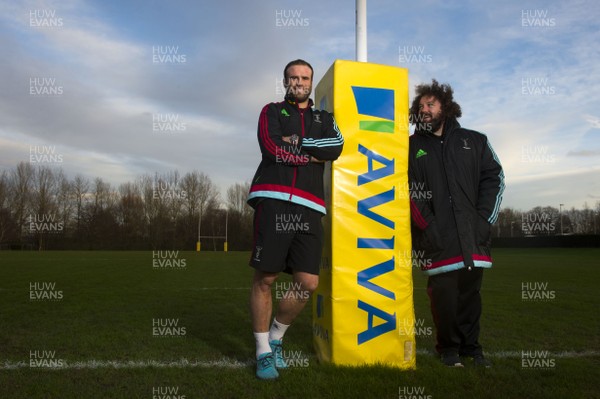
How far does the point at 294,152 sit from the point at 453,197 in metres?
1.35

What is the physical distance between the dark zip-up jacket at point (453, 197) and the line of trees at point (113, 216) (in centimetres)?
4370

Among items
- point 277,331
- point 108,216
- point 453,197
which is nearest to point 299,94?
point 453,197

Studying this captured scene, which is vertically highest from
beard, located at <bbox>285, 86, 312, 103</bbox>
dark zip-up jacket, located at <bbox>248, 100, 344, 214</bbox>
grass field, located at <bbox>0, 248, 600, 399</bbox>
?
beard, located at <bbox>285, 86, 312, 103</bbox>

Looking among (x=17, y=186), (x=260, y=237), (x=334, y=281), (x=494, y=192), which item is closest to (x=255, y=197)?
(x=260, y=237)

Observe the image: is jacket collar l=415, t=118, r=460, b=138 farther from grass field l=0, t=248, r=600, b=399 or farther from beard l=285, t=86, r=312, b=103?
grass field l=0, t=248, r=600, b=399

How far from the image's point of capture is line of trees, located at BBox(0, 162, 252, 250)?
4791cm

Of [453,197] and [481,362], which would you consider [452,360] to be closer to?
[481,362]

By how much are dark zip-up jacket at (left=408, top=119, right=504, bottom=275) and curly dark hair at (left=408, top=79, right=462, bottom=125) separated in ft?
0.35

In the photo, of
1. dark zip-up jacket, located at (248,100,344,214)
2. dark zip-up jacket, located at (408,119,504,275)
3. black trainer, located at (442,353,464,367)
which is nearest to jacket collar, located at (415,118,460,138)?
dark zip-up jacket, located at (408,119,504,275)

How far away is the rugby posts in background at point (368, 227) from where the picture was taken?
11.3 feet

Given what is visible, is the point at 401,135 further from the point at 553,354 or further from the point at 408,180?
the point at 553,354

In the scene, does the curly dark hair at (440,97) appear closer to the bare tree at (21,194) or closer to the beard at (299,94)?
the beard at (299,94)

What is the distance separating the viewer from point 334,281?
3445 millimetres

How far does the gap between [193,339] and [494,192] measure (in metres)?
3.01
